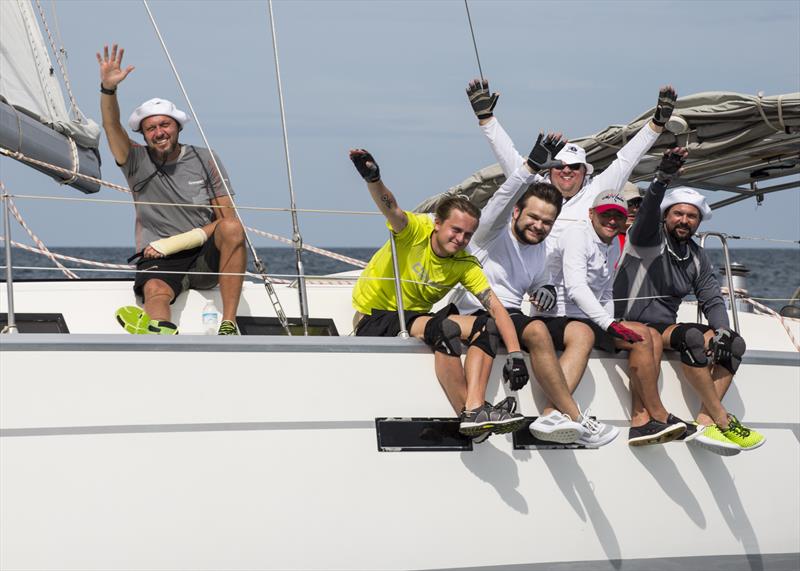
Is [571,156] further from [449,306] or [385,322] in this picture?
[385,322]

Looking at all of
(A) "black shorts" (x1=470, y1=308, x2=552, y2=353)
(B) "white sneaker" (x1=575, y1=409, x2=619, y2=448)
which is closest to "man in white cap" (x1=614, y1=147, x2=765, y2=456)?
(B) "white sneaker" (x1=575, y1=409, x2=619, y2=448)

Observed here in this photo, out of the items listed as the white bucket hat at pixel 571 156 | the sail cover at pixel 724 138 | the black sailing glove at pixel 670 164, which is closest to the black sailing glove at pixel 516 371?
the black sailing glove at pixel 670 164

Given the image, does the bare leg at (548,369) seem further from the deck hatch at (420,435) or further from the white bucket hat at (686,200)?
the white bucket hat at (686,200)

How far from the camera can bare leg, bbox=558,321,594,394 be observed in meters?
4.77

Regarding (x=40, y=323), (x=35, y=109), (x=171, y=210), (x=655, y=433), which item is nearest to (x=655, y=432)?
(x=655, y=433)

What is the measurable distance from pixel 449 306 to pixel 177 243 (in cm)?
133

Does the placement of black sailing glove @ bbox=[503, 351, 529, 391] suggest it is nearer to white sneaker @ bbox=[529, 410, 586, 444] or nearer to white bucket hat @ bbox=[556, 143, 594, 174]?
white sneaker @ bbox=[529, 410, 586, 444]

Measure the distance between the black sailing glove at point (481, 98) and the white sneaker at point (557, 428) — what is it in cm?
141

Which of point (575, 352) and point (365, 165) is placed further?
point (575, 352)

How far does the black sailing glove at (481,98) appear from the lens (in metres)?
5.03

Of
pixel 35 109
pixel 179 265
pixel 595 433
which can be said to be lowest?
pixel 595 433

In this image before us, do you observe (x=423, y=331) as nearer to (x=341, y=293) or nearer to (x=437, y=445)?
(x=437, y=445)

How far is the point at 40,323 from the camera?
5105 mm

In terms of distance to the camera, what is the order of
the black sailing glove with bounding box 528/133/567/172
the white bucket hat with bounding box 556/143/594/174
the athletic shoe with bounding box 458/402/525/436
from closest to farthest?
the athletic shoe with bounding box 458/402/525/436, the black sailing glove with bounding box 528/133/567/172, the white bucket hat with bounding box 556/143/594/174
